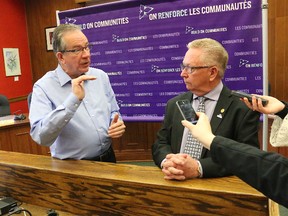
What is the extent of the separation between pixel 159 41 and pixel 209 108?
196 centimetres

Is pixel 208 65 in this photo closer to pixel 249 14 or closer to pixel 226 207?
pixel 226 207

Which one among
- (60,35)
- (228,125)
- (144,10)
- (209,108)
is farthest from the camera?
(144,10)

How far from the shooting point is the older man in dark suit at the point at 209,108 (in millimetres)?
1438

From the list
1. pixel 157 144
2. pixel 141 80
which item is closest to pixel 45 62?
pixel 141 80

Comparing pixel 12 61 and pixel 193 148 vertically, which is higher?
pixel 12 61

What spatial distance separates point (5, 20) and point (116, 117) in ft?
16.2

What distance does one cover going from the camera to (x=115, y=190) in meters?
1.21

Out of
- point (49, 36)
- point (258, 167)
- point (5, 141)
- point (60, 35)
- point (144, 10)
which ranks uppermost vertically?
point (49, 36)

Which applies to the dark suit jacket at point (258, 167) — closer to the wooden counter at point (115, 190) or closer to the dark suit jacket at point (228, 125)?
the wooden counter at point (115, 190)

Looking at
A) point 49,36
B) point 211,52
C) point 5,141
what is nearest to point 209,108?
point 211,52

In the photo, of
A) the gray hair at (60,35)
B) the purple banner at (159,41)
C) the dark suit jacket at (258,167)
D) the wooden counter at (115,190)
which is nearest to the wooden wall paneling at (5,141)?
the purple banner at (159,41)

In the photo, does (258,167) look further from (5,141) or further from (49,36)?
(49,36)

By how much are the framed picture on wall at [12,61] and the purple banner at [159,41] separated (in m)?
2.41

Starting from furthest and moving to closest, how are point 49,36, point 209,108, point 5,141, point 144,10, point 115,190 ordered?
1. point 49,36
2. point 5,141
3. point 144,10
4. point 209,108
5. point 115,190
